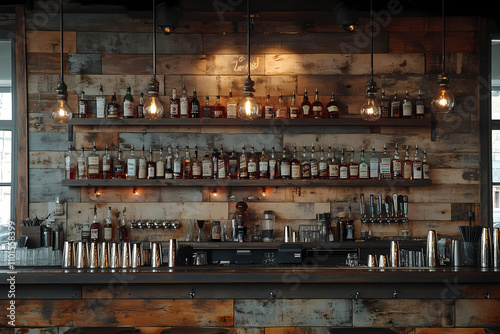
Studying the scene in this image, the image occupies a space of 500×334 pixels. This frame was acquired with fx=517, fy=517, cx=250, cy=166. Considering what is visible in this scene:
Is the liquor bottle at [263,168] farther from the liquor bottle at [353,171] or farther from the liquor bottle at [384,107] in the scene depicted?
the liquor bottle at [384,107]

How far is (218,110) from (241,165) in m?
0.57

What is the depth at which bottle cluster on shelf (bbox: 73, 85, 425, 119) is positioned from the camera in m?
4.91

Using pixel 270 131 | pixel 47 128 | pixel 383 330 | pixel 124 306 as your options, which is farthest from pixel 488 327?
pixel 47 128

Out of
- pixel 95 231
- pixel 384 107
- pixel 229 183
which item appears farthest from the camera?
pixel 384 107

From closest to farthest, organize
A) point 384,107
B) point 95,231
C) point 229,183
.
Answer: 1. point 229,183
2. point 95,231
3. point 384,107

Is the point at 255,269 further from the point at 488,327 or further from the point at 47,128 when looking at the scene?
the point at 47,128

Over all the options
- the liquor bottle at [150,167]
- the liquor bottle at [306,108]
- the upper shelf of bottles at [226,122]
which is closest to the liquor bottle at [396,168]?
the upper shelf of bottles at [226,122]

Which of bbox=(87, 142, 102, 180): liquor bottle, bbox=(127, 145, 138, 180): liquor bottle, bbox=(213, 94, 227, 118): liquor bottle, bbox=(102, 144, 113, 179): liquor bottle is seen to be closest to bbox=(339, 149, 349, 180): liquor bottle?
bbox=(213, 94, 227, 118): liquor bottle

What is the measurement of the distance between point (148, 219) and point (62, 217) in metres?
0.83

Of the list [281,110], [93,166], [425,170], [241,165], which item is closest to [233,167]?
[241,165]

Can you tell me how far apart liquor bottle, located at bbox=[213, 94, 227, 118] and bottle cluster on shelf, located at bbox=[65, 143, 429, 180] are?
0.33 meters

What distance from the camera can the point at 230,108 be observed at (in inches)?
193

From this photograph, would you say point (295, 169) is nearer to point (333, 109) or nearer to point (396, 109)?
point (333, 109)

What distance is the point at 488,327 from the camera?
3.08m
